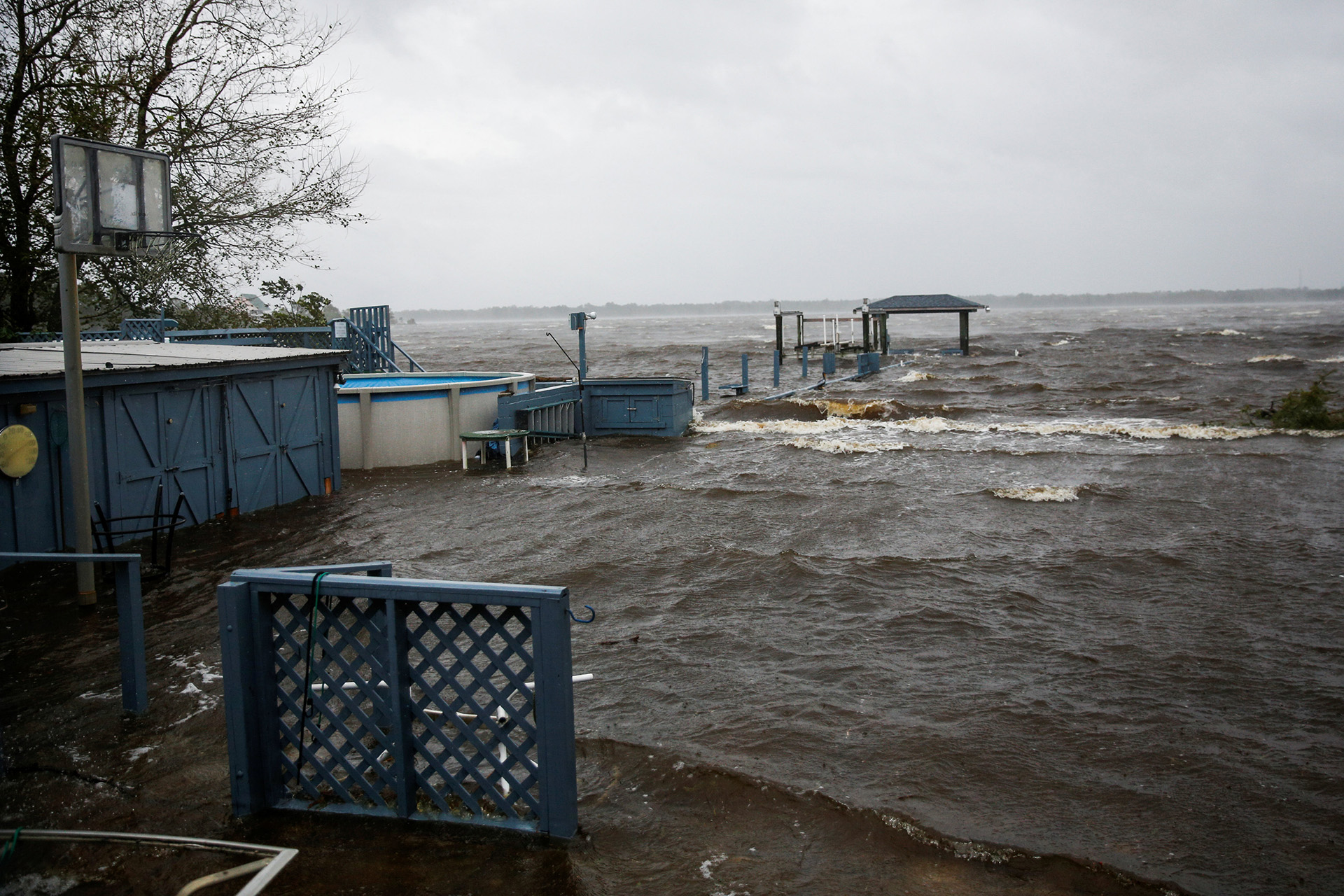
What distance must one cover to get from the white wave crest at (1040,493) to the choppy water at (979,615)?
79 millimetres

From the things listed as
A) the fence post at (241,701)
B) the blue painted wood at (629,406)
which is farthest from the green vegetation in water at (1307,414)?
the fence post at (241,701)

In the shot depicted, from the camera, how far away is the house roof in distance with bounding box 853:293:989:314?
5444 cm

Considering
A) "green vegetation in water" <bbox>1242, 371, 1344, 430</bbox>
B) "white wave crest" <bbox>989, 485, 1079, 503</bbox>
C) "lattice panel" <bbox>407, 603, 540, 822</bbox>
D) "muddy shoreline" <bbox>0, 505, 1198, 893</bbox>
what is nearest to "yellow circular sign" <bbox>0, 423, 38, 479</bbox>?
"muddy shoreline" <bbox>0, 505, 1198, 893</bbox>

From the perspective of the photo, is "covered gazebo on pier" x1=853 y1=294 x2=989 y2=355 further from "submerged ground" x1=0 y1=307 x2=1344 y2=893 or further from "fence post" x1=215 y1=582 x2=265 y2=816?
"fence post" x1=215 y1=582 x2=265 y2=816

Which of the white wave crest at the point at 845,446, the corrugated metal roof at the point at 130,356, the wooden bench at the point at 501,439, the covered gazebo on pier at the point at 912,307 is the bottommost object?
the white wave crest at the point at 845,446

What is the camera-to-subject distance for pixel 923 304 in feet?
181

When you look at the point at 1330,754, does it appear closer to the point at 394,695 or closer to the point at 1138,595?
the point at 1138,595

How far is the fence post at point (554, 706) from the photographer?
487cm

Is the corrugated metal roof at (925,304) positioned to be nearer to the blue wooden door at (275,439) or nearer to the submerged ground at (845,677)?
the submerged ground at (845,677)

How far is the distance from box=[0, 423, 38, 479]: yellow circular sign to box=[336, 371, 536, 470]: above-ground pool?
8218 mm

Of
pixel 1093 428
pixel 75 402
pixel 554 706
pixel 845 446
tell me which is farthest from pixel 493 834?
pixel 1093 428

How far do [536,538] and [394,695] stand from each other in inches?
354

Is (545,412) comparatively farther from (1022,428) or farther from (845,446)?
(1022,428)

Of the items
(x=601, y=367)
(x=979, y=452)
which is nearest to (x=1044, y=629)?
(x=979, y=452)
